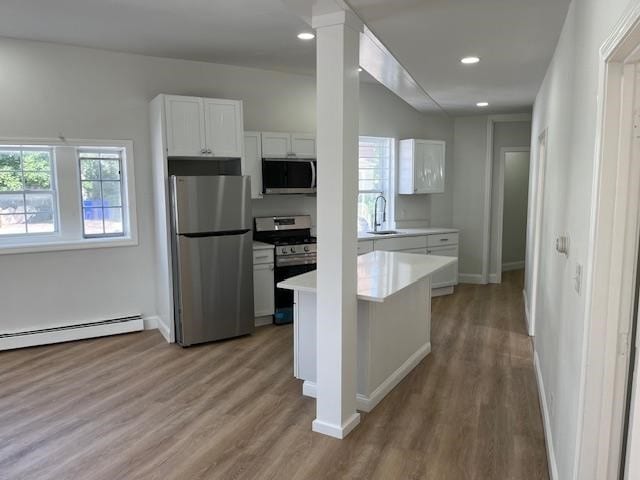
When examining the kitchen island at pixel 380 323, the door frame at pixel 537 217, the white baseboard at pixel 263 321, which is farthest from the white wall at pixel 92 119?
the door frame at pixel 537 217

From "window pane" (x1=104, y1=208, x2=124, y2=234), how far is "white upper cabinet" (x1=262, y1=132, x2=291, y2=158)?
1584mm

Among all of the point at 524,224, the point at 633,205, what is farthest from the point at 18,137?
the point at 524,224

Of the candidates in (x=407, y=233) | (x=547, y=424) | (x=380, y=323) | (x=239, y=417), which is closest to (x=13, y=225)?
(x=239, y=417)

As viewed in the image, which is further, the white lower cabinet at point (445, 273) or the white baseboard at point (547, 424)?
the white lower cabinet at point (445, 273)

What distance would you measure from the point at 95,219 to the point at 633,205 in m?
4.44

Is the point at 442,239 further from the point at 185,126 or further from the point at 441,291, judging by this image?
the point at 185,126

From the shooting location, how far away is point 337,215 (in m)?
2.67

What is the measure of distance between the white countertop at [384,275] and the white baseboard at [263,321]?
4.64 ft

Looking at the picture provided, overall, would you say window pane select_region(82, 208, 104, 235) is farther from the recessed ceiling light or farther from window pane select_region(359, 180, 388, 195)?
the recessed ceiling light

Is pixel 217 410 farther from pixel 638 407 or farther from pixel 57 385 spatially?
pixel 638 407

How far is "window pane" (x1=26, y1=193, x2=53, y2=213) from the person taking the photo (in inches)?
170

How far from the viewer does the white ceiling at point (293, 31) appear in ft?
9.21

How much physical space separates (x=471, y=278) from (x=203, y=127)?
15.1 ft

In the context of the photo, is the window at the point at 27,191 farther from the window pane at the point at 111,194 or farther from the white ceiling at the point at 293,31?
the white ceiling at the point at 293,31
